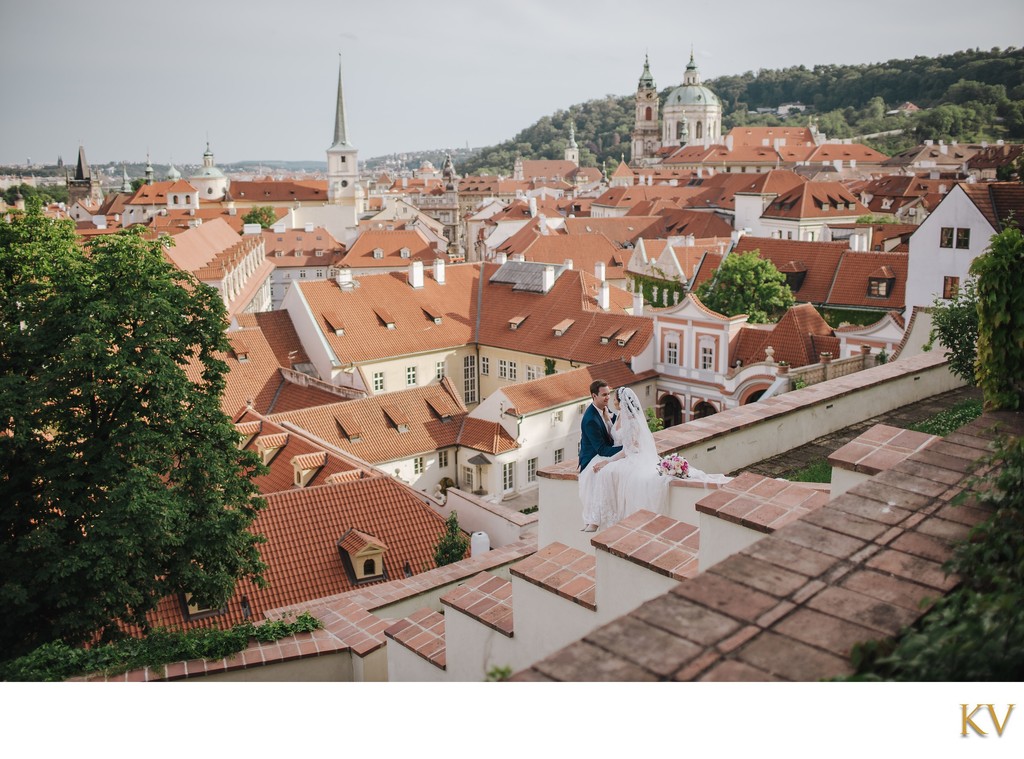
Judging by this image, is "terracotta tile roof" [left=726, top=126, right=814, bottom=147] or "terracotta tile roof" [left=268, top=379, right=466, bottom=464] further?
"terracotta tile roof" [left=726, top=126, right=814, bottom=147]

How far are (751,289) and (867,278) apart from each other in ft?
11.3

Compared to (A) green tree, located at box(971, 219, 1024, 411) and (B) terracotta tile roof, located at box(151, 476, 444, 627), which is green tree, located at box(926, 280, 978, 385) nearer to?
(A) green tree, located at box(971, 219, 1024, 411)

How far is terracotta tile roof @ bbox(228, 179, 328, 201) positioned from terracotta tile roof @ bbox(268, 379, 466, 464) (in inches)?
2846

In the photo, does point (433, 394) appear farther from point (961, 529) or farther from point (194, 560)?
point (961, 529)

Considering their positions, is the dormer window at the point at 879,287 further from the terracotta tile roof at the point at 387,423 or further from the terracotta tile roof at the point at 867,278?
the terracotta tile roof at the point at 387,423

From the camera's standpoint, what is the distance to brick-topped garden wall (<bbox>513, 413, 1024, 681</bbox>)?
2.92m

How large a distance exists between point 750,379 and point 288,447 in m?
11.0

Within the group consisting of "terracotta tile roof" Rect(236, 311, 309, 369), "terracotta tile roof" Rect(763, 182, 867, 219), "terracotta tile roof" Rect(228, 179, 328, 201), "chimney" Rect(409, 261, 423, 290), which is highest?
"terracotta tile roof" Rect(228, 179, 328, 201)

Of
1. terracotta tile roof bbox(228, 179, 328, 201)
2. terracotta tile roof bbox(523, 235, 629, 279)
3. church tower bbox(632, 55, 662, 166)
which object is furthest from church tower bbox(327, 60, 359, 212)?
church tower bbox(632, 55, 662, 166)

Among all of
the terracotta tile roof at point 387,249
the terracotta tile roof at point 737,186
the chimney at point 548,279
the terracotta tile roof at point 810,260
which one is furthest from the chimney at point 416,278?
the terracotta tile roof at point 737,186

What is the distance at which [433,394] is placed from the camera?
23281 mm

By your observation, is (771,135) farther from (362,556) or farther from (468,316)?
(362,556)

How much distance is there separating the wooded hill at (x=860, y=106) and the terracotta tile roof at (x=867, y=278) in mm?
5511

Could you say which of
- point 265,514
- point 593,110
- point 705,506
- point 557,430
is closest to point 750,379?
point 557,430
